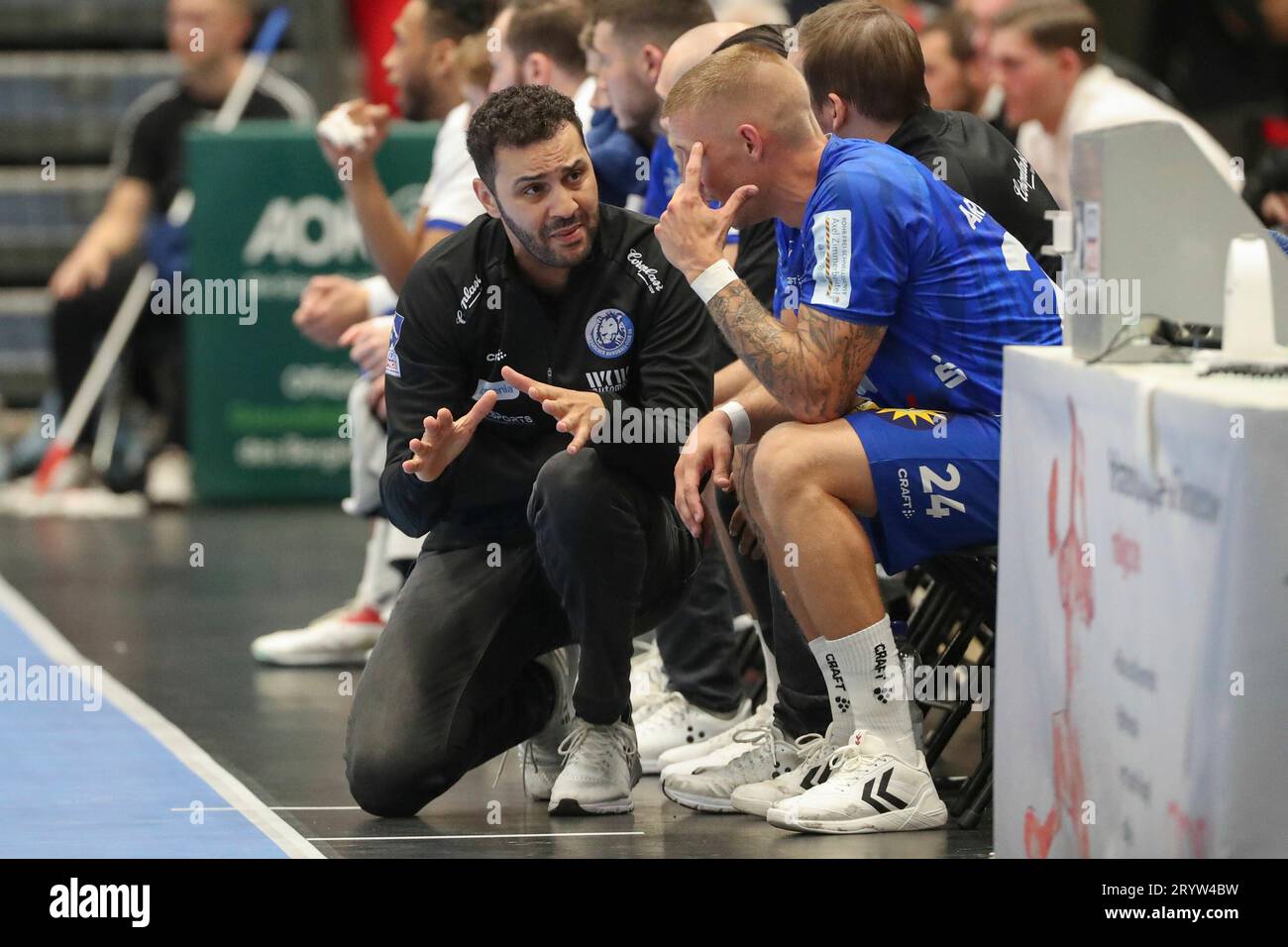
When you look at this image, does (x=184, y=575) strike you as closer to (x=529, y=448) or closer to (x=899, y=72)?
(x=529, y=448)

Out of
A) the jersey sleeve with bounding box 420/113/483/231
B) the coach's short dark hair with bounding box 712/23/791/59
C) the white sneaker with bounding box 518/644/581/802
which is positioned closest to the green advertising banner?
the jersey sleeve with bounding box 420/113/483/231

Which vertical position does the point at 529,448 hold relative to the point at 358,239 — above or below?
below

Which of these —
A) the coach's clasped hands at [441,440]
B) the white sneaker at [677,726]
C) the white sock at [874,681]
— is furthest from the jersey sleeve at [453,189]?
the white sock at [874,681]

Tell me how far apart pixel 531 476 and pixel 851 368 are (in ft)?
2.45

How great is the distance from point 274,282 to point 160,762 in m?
4.66

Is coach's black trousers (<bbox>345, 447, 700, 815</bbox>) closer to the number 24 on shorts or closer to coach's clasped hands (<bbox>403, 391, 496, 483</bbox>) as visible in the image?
coach's clasped hands (<bbox>403, 391, 496, 483</bbox>)

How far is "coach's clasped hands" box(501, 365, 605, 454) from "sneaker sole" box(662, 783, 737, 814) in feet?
2.40

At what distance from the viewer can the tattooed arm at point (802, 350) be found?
11.9ft

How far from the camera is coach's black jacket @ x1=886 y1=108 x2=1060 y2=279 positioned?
14.0 ft

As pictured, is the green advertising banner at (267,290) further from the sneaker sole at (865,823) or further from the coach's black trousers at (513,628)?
the sneaker sole at (865,823)

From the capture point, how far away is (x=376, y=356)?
516 centimetres

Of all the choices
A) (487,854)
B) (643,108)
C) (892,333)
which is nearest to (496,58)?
(643,108)

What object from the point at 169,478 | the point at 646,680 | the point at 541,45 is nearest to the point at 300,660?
the point at 646,680

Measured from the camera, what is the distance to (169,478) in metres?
9.12
